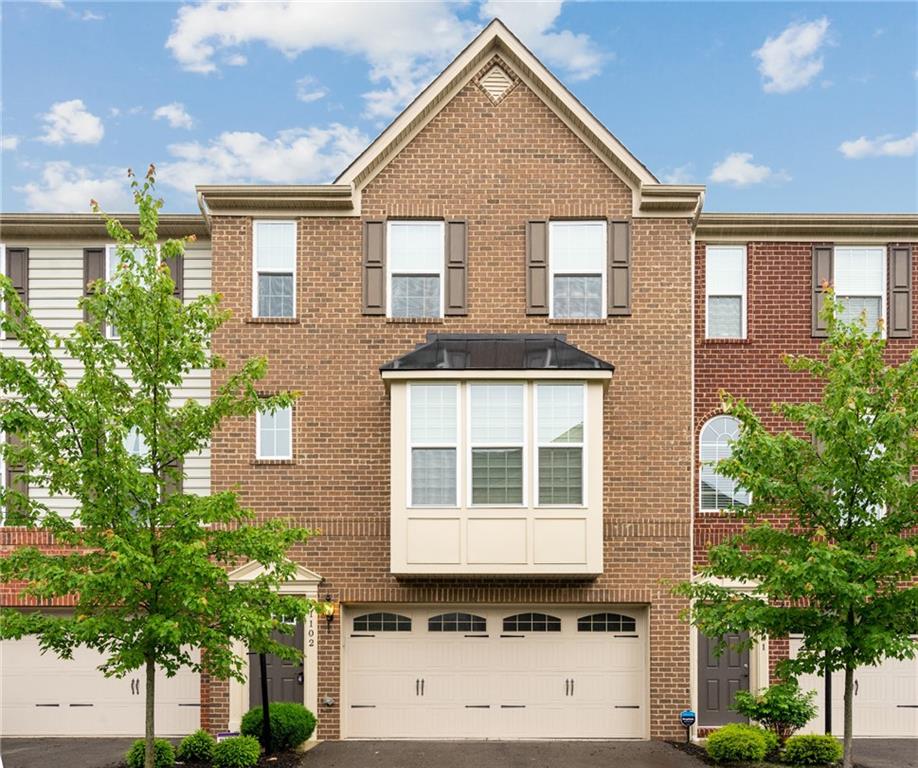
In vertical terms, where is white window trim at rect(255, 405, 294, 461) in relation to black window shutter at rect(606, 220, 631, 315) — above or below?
below

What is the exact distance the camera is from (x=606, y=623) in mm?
17641

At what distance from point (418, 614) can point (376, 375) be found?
13.9 feet

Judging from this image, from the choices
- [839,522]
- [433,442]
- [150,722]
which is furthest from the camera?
[433,442]

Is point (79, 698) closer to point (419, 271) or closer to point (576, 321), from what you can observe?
point (419, 271)

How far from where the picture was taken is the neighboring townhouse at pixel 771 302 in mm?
18406

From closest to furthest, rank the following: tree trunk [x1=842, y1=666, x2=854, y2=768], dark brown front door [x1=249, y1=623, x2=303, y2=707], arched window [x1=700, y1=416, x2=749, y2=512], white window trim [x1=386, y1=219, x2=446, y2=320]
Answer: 1. tree trunk [x1=842, y1=666, x2=854, y2=768]
2. dark brown front door [x1=249, y1=623, x2=303, y2=707]
3. white window trim [x1=386, y1=219, x2=446, y2=320]
4. arched window [x1=700, y1=416, x2=749, y2=512]

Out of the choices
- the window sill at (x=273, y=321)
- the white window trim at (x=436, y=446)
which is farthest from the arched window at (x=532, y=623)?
the window sill at (x=273, y=321)

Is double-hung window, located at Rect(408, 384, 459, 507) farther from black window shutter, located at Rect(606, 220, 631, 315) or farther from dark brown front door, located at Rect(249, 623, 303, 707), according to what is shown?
dark brown front door, located at Rect(249, 623, 303, 707)

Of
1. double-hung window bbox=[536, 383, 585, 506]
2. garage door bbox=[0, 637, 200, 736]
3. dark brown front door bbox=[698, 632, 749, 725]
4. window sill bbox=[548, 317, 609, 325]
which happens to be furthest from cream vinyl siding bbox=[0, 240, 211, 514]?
dark brown front door bbox=[698, 632, 749, 725]

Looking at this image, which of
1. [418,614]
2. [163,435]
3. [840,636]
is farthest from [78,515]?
[840,636]

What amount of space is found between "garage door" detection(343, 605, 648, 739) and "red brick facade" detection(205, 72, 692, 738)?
1.48 ft

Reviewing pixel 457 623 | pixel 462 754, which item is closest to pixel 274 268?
pixel 457 623

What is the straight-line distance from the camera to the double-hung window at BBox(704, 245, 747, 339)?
18703 mm

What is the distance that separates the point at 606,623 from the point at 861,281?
309 inches
